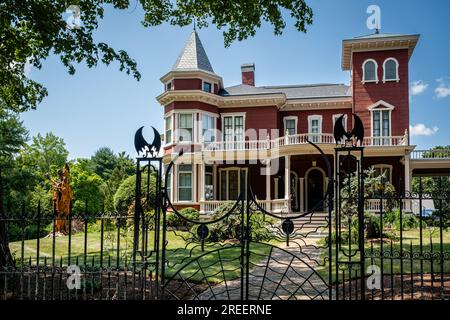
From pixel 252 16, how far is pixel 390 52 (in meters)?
15.5

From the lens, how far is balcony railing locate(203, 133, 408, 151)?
21.8 m

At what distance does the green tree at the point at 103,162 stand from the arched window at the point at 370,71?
41883 mm

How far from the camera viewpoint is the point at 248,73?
27906 mm

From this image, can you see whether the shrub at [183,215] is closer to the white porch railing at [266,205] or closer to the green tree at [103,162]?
the white porch railing at [266,205]

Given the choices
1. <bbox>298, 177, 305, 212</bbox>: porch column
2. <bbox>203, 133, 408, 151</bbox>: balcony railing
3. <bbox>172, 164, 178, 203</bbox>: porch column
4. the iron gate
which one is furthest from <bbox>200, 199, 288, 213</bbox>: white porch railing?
the iron gate

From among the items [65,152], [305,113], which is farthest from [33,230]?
[65,152]

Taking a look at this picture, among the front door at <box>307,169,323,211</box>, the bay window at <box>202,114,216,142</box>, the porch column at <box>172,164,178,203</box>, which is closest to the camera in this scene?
the porch column at <box>172,164,178,203</box>

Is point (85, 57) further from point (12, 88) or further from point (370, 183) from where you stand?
point (370, 183)

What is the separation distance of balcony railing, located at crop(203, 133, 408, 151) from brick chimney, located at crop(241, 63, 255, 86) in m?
5.70

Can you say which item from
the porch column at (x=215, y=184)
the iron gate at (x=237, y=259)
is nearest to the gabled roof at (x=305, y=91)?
the porch column at (x=215, y=184)

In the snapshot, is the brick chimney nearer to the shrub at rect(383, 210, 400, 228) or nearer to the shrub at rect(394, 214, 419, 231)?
the shrub at rect(383, 210, 400, 228)

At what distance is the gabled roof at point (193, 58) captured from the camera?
24094 mm

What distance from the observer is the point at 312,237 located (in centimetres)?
1561

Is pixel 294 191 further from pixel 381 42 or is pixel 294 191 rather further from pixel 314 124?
pixel 381 42
